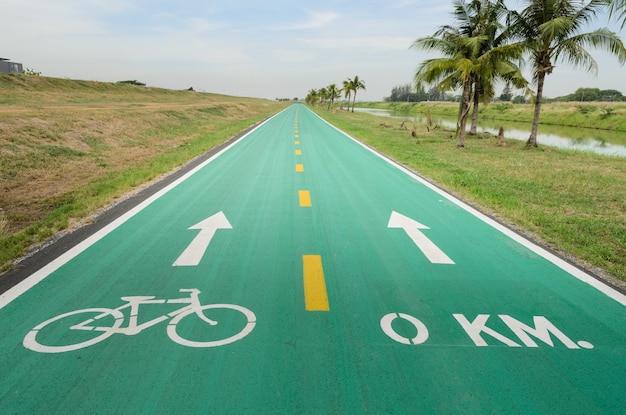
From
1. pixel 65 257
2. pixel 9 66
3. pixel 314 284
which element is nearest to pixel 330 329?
pixel 314 284

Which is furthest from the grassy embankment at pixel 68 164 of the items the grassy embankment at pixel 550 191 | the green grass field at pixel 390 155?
the grassy embankment at pixel 550 191

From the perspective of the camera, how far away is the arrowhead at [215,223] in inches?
226

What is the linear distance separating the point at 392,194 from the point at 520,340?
521 centimetres

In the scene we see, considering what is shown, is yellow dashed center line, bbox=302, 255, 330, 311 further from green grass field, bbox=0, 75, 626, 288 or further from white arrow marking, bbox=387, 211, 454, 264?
green grass field, bbox=0, 75, 626, 288

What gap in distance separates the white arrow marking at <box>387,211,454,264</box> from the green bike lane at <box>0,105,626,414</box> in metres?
0.07

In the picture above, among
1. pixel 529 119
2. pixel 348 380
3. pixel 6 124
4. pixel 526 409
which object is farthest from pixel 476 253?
pixel 529 119

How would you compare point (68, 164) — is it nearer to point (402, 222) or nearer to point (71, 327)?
point (71, 327)

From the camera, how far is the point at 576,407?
242cm

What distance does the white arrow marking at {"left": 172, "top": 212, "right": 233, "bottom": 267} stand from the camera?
4512 millimetres

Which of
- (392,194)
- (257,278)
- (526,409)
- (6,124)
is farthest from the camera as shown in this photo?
(6,124)

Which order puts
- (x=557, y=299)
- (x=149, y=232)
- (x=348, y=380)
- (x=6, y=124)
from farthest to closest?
(x=6, y=124), (x=149, y=232), (x=557, y=299), (x=348, y=380)

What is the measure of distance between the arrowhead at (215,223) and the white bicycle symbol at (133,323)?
2.15m

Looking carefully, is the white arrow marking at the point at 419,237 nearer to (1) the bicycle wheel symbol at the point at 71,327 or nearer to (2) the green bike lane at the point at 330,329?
(2) the green bike lane at the point at 330,329

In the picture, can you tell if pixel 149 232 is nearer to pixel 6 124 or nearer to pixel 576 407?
pixel 576 407
